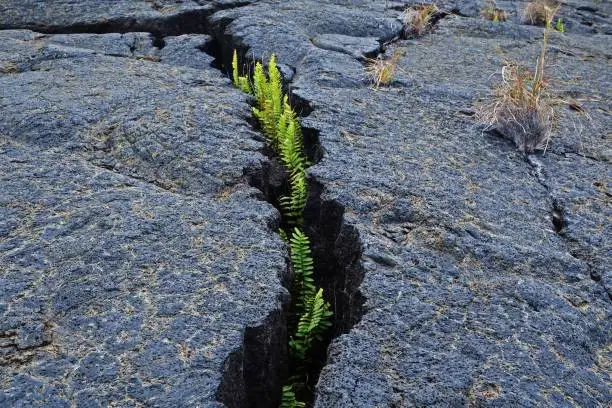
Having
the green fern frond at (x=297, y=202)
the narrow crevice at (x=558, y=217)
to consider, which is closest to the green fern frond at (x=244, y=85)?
the green fern frond at (x=297, y=202)

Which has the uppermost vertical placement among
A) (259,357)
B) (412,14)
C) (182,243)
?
(412,14)

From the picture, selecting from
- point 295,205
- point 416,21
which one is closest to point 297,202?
point 295,205

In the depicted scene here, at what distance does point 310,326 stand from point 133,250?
77 cm

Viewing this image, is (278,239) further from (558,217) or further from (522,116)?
(522,116)

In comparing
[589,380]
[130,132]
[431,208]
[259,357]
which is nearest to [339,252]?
[431,208]

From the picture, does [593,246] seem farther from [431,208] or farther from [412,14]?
[412,14]

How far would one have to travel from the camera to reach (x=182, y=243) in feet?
9.15

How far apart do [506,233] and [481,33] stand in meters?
3.30

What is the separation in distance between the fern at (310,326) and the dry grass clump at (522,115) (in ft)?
5.59

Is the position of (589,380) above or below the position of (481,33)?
below

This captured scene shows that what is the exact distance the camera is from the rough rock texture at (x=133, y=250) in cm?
222

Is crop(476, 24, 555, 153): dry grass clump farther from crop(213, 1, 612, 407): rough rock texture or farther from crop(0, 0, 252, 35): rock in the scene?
crop(0, 0, 252, 35): rock

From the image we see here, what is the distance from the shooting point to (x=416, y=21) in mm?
5629

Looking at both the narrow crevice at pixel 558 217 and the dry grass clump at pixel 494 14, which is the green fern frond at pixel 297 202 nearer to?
the narrow crevice at pixel 558 217
